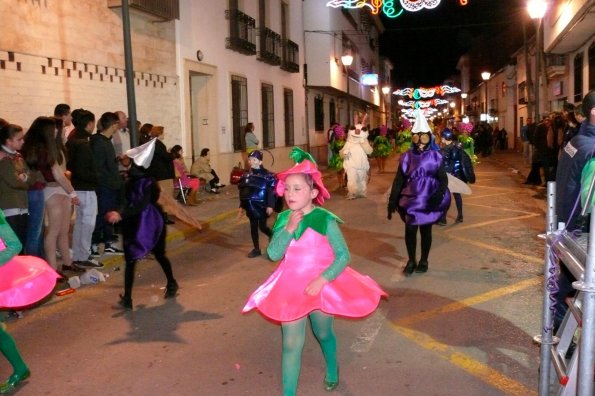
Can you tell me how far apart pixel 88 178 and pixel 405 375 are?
5.16m

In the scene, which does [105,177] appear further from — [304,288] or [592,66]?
[592,66]

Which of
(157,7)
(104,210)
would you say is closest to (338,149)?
(157,7)

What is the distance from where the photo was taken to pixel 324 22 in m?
26.8

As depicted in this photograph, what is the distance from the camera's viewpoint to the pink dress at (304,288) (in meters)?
3.49

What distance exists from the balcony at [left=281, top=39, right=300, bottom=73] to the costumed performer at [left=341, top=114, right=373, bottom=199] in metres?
9.32

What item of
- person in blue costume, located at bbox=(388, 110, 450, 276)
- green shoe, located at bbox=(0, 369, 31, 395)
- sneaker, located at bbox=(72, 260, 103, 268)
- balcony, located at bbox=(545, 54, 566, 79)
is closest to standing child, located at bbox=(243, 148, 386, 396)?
green shoe, located at bbox=(0, 369, 31, 395)

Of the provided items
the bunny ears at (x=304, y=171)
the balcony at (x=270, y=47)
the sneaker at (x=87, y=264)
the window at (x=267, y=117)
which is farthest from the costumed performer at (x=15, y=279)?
the balcony at (x=270, y=47)

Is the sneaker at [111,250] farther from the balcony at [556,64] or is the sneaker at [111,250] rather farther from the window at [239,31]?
the balcony at [556,64]

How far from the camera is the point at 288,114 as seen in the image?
24547 millimetres

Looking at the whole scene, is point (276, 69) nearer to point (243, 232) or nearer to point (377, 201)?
point (377, 201)

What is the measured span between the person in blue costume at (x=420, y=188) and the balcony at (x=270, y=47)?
1449 cm

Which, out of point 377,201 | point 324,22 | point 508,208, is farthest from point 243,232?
point 324,22

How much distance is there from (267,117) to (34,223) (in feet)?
50.9

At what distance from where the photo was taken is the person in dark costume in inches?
243
